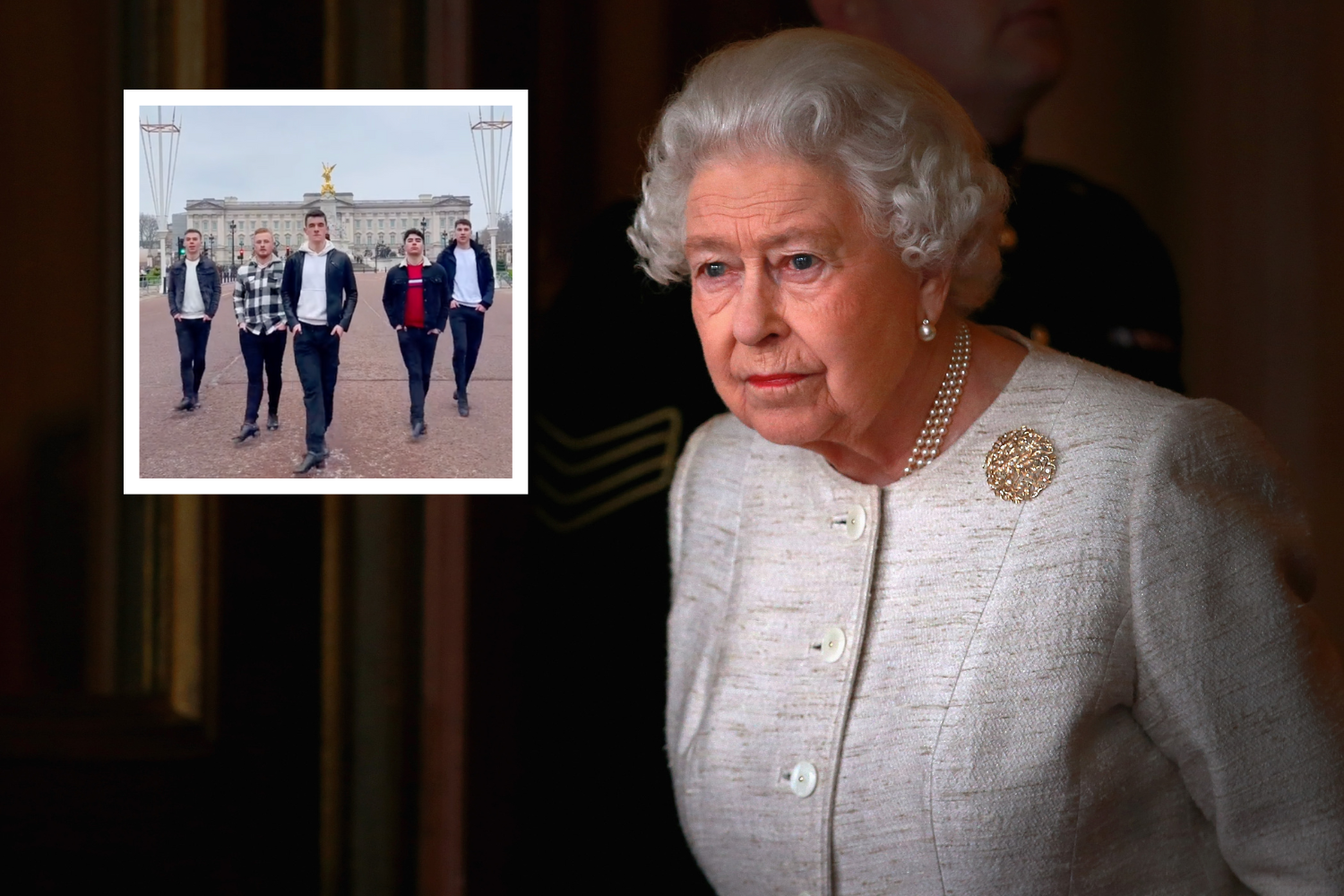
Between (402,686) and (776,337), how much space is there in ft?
2.23

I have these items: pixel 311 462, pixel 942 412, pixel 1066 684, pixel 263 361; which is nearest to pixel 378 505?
pixel 311 462

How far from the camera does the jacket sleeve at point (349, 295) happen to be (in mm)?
1460

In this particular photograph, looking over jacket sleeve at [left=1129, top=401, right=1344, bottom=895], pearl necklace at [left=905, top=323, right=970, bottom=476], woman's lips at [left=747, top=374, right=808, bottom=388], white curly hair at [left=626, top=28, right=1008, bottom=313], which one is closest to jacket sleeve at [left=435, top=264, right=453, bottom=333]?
white curly hair at [left=626, top=28, right=1008, bottom=313]

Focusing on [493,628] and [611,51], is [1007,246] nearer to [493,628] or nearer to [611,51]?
[611,51]

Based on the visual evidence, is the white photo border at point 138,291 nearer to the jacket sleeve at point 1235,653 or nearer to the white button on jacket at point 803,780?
the white button on jacket at point 803,780

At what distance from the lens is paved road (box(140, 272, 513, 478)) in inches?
57.8

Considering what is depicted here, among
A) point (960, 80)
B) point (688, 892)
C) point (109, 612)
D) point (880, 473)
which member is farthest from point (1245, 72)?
point (109, 612)

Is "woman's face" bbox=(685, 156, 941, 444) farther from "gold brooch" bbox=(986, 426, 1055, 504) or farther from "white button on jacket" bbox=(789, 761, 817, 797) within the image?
"white button on jacket" bbox=(789, 761, 817, 797)

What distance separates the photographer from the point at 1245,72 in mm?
1628

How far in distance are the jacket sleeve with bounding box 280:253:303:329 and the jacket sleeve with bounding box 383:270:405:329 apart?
102mm

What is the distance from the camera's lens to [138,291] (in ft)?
4.83

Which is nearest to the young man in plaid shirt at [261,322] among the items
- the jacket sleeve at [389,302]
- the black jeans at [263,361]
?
the black jeans at [263,361]

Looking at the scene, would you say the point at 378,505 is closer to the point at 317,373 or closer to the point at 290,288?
the point at 317,373

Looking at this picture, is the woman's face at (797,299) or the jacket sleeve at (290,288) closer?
the woman's face at (797,299)
